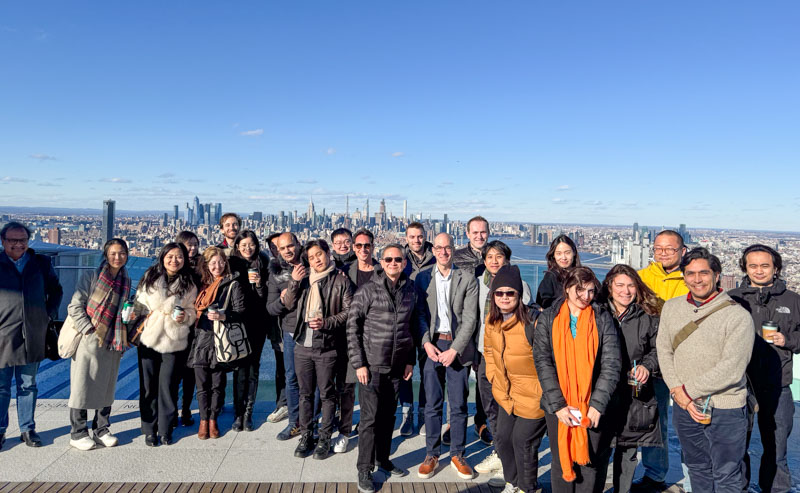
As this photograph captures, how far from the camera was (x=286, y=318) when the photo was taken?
4.08 metres

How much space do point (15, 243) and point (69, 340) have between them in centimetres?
96

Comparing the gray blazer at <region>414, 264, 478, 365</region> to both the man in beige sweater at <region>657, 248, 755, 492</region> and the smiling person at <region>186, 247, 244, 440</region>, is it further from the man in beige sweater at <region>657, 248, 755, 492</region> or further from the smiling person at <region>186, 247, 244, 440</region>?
the smiling person at <region>186, 247, 244, 440</region>

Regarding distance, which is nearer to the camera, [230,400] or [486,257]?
[486,257]

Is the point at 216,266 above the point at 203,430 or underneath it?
above

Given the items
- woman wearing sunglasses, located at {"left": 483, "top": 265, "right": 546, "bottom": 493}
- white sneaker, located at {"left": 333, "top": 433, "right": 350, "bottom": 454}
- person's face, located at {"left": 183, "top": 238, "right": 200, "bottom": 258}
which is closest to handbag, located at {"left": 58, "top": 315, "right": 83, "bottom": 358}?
person's face, located at {"left": 183, "top": 238, "right": 200, "bottom": 258}

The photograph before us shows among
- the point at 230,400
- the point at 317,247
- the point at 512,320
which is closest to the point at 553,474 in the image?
the point at 512,320

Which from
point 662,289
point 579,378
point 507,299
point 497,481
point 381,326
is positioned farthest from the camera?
point 662,289

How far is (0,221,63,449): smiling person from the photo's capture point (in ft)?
12.0

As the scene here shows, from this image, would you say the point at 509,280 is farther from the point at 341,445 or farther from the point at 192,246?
the point at 192,246

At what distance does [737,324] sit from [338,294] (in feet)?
9.38

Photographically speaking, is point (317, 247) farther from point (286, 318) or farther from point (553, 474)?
point (553, 474)

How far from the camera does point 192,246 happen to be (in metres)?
4.52

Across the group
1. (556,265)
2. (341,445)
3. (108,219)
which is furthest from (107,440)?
(108,219)

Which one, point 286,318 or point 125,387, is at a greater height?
point 286,318
